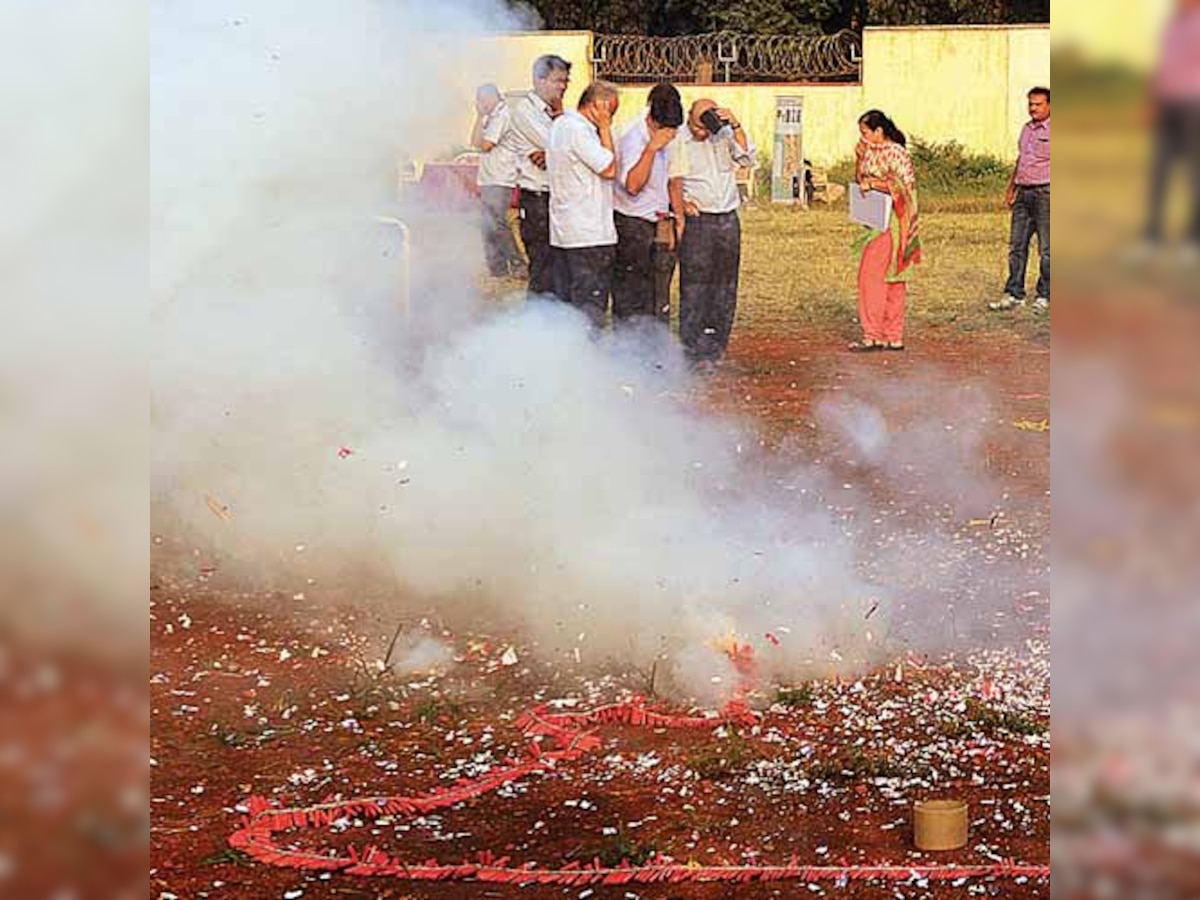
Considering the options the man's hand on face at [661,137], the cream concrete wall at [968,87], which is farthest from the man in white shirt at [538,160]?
the cream concrete wall at [968,87]

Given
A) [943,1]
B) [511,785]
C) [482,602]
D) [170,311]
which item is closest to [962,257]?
[943,1]

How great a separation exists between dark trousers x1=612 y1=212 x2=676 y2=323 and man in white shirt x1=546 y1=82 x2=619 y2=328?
0.08 m

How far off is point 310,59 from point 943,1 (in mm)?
3694

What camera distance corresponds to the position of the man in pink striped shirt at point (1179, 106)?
1020 mm

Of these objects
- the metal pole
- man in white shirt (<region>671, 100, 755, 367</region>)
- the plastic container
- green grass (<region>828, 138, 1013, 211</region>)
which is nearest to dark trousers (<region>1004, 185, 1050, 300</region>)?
green grass (<region>828, 138, 1013, 211</region>)

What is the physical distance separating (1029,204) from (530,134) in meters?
2.01

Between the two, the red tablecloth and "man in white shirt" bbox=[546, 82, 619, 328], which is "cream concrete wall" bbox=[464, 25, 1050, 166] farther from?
the red tablecloth

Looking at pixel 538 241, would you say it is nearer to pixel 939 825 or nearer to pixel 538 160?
pixel 538 160

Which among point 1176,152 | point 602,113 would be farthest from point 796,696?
point 1176,152

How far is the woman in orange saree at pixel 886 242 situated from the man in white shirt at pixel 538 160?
1.37m

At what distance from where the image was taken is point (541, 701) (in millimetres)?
5180

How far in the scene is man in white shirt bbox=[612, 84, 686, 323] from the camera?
6.63 metres

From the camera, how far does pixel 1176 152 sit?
1021 millimetres

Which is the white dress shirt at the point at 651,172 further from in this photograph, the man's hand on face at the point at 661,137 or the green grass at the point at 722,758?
the green grass at the point at 722,758
